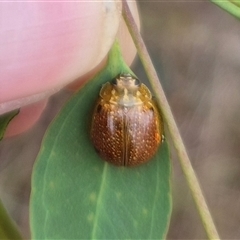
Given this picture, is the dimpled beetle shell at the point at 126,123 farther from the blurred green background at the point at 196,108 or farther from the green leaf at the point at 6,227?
the blurred green background at the point at 196,108

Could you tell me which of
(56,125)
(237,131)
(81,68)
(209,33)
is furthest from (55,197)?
(209,33)

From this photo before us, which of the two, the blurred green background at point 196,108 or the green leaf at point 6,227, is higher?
the green leaf at point 6,227

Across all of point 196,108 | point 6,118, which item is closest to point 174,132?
point 6,118

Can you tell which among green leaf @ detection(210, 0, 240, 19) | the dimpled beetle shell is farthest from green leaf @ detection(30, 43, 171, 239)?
green leaf @ detection(210, 0, 240, 19)

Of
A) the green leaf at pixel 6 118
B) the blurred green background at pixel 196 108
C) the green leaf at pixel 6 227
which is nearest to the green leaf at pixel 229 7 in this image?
the green leaf at pixel 6 118

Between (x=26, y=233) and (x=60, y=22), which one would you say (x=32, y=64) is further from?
(x=26, y=233)

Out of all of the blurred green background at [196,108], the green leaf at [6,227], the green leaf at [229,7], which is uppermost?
the green leaf at [229,7]
